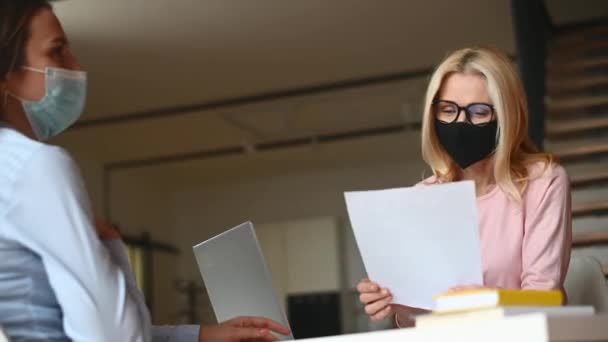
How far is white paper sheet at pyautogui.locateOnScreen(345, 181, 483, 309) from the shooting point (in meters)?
1.70

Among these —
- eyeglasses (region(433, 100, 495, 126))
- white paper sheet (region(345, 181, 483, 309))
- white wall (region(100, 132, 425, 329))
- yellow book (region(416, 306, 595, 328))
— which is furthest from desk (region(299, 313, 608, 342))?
white wall (region(100, 132, 425, 329))

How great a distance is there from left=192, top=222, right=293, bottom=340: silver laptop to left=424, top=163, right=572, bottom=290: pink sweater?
19.9 inches

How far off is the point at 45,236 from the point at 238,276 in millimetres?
701

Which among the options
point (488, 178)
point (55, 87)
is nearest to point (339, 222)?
point (488, 178)

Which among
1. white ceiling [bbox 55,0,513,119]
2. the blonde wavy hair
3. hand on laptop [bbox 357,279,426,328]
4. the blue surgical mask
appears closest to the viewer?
the blue surgical mask

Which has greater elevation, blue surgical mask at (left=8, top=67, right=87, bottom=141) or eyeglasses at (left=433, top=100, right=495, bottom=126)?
blue surgical mask at (left=8, top=67, right=87, bottom=141)

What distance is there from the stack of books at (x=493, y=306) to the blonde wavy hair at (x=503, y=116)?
74cm

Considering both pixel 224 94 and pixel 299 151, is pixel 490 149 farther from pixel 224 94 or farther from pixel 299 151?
pixel 299 151

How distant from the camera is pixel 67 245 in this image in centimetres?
145

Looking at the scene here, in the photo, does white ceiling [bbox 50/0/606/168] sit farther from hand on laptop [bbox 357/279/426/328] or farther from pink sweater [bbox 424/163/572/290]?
hand on laptop [bbox 357/279/426/328]

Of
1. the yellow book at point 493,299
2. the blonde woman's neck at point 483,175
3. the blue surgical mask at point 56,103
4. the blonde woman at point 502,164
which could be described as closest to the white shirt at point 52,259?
the blue surgical mask at point 56,103

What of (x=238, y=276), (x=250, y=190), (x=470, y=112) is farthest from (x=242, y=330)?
(x=250, y=190)

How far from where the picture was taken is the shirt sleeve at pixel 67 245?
4.76 ft

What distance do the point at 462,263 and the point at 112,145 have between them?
771cm
